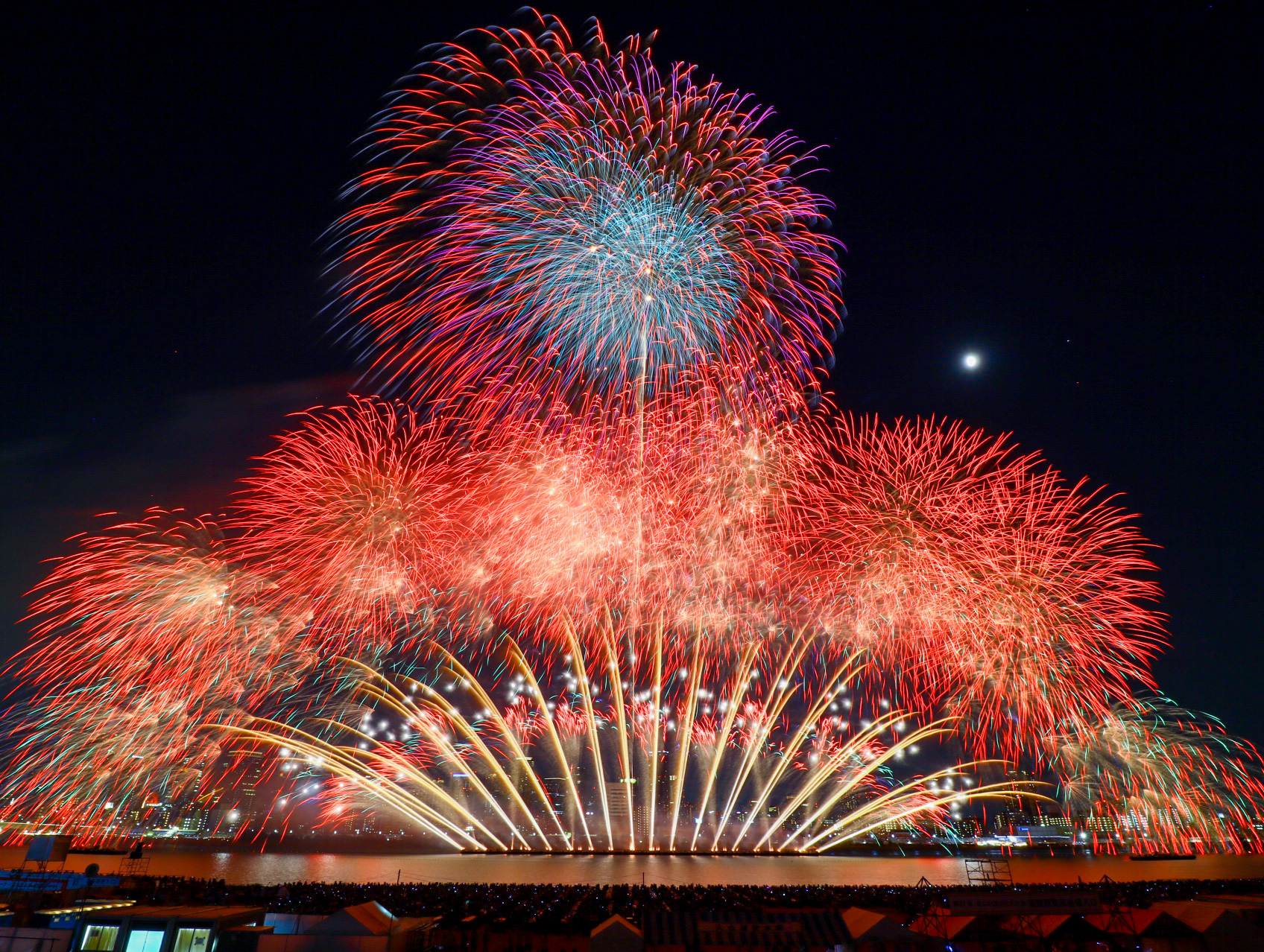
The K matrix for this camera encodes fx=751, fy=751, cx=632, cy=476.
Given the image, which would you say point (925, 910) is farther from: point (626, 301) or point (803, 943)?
point (626, 301)

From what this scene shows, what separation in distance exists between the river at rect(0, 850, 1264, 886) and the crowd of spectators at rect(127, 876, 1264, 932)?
41.3 ft

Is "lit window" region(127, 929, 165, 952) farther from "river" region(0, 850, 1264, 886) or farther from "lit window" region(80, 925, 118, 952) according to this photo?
"river" region(0, 850, 1264, 886)

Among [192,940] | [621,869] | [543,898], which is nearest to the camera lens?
[192,940]

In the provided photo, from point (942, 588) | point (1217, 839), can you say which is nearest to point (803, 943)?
point (942, 588)

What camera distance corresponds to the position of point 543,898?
97.1 feet

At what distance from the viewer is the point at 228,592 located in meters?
31.2

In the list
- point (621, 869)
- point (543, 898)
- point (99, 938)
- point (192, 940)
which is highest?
point (621, 869)

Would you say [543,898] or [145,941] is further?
[543,898]

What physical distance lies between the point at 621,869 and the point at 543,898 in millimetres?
29593

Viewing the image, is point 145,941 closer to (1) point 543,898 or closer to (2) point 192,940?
(2) point 192,940

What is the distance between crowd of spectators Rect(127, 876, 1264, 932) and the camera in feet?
84.6

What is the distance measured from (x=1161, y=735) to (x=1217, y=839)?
274 feet

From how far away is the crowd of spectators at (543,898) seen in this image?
25.8 m

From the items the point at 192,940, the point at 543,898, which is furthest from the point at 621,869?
the point at 192,940
